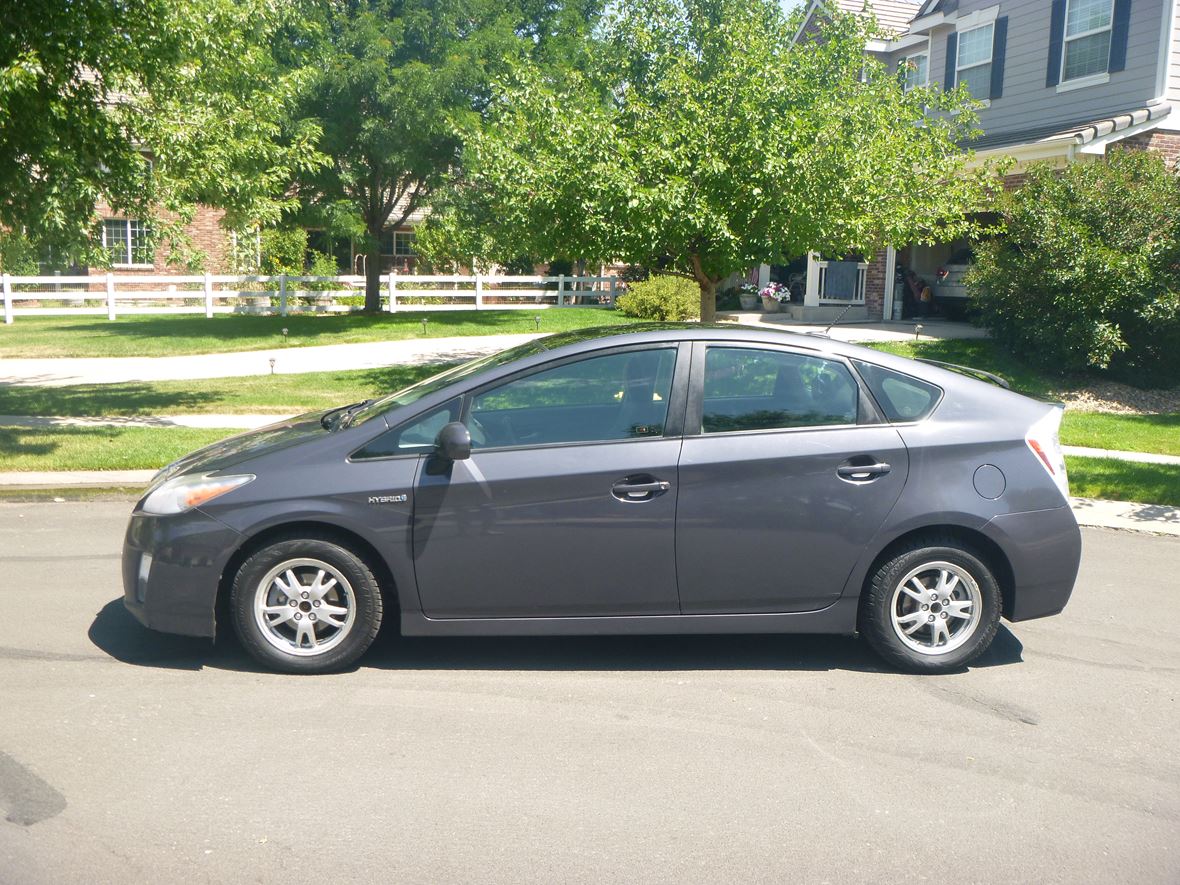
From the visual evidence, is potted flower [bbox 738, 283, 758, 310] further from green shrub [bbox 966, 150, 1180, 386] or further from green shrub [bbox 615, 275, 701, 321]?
green shrub [bbox 966, 150, 1180, 386]

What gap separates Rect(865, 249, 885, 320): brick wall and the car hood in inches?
823

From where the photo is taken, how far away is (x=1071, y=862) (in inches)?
152

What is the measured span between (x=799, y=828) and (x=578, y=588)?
1706mm

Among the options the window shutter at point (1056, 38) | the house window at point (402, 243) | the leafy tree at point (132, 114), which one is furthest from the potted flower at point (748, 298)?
the house window at point (402, 243)

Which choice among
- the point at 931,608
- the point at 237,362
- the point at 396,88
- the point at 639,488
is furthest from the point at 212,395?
the point at 931,608

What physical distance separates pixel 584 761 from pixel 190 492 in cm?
226

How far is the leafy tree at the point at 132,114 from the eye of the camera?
10.4 m

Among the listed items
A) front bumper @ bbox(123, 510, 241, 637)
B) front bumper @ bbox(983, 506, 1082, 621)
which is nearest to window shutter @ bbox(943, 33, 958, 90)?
front bumper @ bbox(983, 506, 1082, 621)

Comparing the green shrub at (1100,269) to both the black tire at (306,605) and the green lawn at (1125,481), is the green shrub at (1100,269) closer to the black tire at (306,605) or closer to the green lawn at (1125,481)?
the green lawn at (1125,481)

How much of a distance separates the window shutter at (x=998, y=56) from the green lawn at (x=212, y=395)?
41.7 ft

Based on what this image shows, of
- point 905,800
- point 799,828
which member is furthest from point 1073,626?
point 799,828

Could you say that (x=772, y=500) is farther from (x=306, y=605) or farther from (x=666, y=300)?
(x=666, y=300)

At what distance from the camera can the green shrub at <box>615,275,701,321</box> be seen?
26406mm

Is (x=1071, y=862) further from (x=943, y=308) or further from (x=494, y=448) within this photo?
(x=943, y=308)
